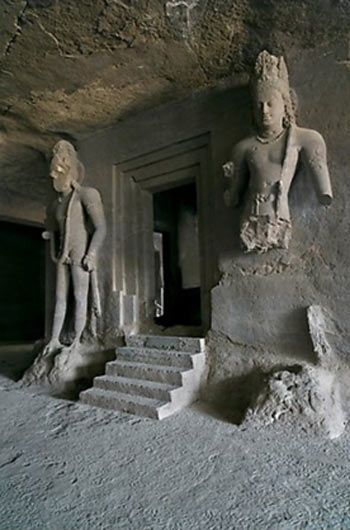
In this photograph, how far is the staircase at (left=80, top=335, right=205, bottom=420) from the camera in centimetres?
226

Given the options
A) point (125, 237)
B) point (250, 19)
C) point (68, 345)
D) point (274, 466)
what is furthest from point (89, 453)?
point (250, 19)

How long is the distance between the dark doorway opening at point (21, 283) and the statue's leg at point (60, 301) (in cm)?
381

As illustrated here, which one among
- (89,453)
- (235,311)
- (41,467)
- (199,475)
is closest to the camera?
(199,475)

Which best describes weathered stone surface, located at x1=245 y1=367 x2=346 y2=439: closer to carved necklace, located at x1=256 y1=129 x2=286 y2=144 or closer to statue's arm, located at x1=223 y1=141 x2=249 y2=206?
statue's arm, located at x1=223 y1=141 x2=249 y2=206

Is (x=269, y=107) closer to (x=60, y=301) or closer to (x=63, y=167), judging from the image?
(x=63, y=167)

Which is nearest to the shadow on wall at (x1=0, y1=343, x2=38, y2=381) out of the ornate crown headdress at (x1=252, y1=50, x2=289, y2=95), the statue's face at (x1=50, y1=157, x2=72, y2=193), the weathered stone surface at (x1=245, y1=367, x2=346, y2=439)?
the statue's face at (x1=50, y1=157, x2=72, y2=193)

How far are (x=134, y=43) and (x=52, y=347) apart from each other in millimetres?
2339

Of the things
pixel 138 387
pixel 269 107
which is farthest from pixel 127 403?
pixel 269 107

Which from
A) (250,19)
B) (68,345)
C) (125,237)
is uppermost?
(250,19)

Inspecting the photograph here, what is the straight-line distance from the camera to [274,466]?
1.59 metres

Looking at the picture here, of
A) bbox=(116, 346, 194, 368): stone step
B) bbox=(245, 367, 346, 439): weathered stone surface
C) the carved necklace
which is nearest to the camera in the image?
bbox=(245, 367, 346, 439): weathered stone surface

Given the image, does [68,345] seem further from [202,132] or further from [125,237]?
[202,132]

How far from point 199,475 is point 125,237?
216cm

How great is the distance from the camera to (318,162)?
2158mm
